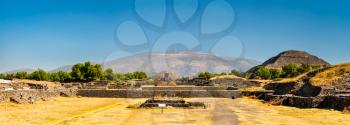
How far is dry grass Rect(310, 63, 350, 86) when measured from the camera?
58.7 m

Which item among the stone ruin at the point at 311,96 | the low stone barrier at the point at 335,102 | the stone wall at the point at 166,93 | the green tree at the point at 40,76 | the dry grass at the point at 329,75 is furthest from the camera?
the green tree at the point at 40,76

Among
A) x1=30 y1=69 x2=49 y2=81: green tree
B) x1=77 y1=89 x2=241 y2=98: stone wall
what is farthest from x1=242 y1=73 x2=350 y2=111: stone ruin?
x1=30 y1=69 x2=49 y2=81: green tree

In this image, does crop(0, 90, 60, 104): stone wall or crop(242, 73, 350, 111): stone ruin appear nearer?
crop(242, 73, 350, 111): stone ruin

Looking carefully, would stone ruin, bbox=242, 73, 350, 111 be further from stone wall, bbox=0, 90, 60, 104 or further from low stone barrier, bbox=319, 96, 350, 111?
stone wall, bbox=0, 90, 60, 104

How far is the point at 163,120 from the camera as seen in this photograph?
37.3m

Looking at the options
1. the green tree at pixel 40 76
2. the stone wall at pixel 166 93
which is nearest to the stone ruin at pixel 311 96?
the stone wall at pixel 166 93

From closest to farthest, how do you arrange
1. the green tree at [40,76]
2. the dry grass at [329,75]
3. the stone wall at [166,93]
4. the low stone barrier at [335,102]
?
the low stone barrier at [335,102], the dry grass at [329,75], the stone wall at [166,93], the green tree at [40,76]

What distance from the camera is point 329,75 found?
61.7m

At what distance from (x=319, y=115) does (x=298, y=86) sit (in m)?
26.2

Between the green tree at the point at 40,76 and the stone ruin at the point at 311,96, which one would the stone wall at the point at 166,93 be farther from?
the green tree at the point at 40,76

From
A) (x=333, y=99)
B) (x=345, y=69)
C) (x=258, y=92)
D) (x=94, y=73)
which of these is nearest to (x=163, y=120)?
(x=333, y=99)

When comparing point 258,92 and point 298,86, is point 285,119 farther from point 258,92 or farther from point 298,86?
point 258,92

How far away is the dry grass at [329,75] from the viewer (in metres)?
58.7

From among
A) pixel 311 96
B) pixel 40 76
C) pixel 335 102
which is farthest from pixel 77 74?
pixel 335 102
